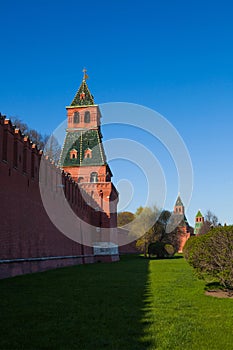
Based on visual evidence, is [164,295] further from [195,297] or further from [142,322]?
[142,322]

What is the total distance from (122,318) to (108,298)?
234cm

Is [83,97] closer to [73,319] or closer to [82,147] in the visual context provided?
[82,147]

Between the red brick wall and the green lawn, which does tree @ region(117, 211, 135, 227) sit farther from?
the green lawn

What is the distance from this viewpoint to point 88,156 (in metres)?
36.5

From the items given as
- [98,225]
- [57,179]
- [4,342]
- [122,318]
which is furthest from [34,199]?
[98,225]

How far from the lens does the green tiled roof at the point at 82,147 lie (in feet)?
118

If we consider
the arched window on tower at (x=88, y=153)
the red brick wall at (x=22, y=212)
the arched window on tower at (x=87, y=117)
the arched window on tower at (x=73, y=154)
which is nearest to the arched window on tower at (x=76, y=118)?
the arched window on tower at (x=87, y=117)

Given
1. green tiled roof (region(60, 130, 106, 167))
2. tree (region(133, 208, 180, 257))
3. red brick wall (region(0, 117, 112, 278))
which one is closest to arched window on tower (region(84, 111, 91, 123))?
green tiled roof (region(60, 130, 106, 167))

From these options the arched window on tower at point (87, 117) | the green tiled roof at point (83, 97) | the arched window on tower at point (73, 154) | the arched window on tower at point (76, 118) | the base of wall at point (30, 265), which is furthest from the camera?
the green tiled roof at point (83, 97)

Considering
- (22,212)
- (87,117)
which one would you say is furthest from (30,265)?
(87,117)

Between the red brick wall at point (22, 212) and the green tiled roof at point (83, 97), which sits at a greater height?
the green tiled roof at point (83, 97)

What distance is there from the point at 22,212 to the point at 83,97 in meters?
26.3

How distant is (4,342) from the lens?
15.7ft

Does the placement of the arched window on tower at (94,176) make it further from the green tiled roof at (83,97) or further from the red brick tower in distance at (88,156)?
the green tiled roof at (83,97)
